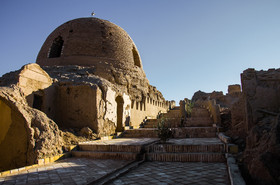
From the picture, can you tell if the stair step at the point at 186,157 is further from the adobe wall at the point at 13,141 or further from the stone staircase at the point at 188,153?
the adobe wall at the point at 13,141

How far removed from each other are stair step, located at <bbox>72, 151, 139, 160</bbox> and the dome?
7.37m

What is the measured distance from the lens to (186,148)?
6082mm

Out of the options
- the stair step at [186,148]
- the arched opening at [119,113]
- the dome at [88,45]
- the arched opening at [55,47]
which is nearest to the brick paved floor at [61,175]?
the stair step at [186,148]

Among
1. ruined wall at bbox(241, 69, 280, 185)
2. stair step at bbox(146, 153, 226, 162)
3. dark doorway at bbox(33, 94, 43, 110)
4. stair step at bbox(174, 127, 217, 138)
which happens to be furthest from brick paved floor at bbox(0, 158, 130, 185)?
stair step at bbox(174, 127, 217, 138)

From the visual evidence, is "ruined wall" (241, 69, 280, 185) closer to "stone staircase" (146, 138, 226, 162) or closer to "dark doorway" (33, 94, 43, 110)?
"stone staircase" (146, 138, 226, 162)

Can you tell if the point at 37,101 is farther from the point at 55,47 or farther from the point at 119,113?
the point at 55,47

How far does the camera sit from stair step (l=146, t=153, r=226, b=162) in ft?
17.9

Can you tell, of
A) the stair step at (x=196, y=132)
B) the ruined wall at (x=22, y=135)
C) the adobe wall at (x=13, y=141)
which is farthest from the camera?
the stair step at (x=196, y=132)

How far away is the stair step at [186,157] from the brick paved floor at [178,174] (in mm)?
291

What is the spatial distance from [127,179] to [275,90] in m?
4.73

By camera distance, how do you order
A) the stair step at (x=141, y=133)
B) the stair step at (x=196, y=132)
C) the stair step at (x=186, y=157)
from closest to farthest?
1. the stair step at (x=186, y=157)
2. the stair step at (x=196, y=132)
3. the stair step at (x=141, y=133)

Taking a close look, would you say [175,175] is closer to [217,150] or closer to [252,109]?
[217,150]

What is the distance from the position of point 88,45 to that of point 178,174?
11.4 metres

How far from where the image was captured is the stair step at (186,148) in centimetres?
591
